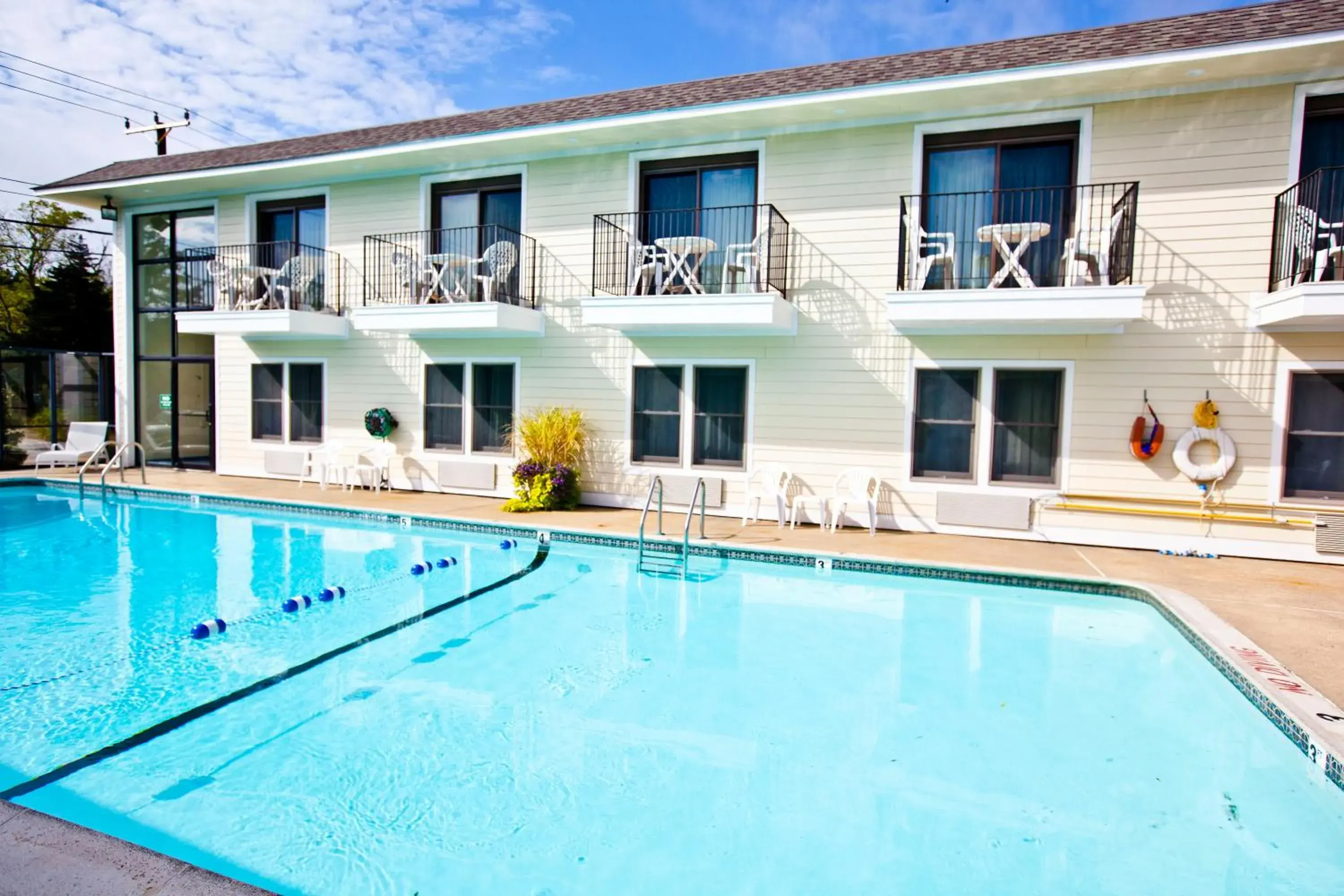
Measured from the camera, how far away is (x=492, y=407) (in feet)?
37.7

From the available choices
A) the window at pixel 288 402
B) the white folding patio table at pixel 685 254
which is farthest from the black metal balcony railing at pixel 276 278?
the white folding patio table at pixel 685 254

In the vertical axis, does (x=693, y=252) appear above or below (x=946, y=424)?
above

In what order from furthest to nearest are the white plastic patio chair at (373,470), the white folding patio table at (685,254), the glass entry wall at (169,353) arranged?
the glass entry wall at (169,353), the white plastic patio chair at (373,470), the white folding patio table at (685,254)

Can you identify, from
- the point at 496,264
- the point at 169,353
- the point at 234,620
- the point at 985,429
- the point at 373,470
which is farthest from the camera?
the point at 169,353

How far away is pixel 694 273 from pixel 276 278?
7.52 meters

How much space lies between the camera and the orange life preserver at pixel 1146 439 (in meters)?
8.09

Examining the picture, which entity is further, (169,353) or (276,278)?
(169,353)

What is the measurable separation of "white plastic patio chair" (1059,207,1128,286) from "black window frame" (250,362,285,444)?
40.7ft

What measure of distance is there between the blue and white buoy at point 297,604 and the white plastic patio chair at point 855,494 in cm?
594

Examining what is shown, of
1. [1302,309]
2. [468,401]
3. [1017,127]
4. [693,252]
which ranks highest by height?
[1017,127]

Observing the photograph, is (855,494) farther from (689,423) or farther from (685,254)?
(685,254)

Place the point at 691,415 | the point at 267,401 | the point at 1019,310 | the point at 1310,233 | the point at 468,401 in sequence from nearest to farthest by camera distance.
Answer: the point at 1310,233
the point at 1019,310
the point at 691,415
the point at 468,401
the point at 267,401

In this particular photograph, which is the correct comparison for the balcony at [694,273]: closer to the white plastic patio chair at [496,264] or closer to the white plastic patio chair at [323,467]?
the white plastic patio chair at [496,264]

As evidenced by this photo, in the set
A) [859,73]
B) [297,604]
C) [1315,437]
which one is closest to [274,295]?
[297,604]
